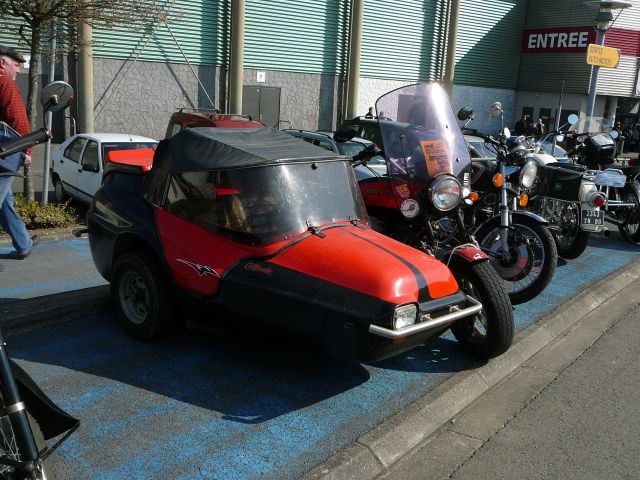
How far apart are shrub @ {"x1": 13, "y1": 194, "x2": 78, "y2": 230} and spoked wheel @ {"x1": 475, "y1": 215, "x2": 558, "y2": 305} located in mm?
5207

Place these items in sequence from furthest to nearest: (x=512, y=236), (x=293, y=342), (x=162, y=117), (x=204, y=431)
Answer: (x=162, y=117) → (x=512, y=236) → (x=293, y=342) → (x=204, y=431)

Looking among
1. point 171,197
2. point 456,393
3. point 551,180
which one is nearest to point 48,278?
point 171,197

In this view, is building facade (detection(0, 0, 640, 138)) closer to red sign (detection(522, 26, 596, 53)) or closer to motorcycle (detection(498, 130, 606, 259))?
red sign (detection(522, 26, 596, 53))

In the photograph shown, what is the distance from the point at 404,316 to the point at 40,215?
19.1 feet

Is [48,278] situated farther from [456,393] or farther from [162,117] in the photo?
[162,117]

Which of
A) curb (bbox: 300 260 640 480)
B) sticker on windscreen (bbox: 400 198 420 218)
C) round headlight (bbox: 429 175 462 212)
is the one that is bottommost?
curb (bbox: 300 260 640 480)

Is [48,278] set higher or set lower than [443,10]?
lower

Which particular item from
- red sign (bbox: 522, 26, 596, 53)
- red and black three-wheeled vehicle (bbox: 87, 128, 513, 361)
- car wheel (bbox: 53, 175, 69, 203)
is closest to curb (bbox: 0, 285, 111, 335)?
red and black three-wheeled vehicle (bbox: 87, 128, 513, 361)

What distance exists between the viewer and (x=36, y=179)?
13.3 m

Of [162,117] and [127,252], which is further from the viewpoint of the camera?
[162,117]

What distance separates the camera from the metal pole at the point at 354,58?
75.8 feet

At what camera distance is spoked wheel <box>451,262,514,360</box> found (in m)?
4.71

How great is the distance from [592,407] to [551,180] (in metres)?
4.14

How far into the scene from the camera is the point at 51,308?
5207 mm
